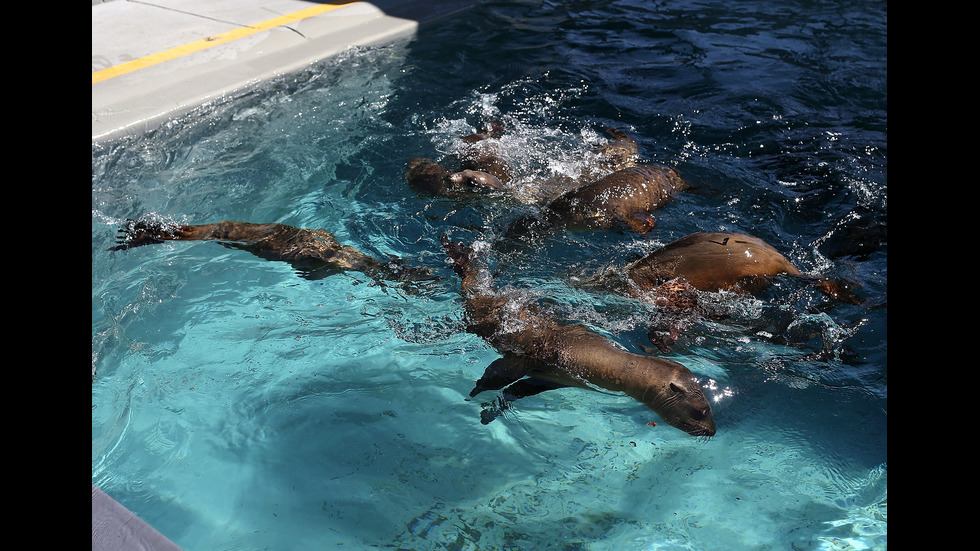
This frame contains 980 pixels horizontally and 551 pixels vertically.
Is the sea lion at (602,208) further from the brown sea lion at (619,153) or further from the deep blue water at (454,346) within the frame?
the brown sea lion at (619,153)

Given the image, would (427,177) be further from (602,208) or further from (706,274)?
(706,274)

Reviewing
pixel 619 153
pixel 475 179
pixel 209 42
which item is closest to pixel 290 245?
pixel 475 179

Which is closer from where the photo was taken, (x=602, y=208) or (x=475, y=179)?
(x=602, y=208)

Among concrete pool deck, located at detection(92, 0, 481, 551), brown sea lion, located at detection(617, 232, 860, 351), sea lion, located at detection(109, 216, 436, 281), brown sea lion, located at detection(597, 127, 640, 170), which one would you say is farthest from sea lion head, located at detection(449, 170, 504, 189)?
concrete pool deck, located at detection(92, 0, 481, 551)

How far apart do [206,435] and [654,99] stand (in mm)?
6428

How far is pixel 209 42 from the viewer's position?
941cm

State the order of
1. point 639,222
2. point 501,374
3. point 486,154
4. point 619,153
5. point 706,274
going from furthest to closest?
point 619,153 → point 486,154 → point 639,222 → point 706,274 → point 501,374

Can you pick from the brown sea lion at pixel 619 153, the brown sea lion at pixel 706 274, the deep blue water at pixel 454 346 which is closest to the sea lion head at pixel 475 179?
the deep blue water at pixel 454 346

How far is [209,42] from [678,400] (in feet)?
27.6

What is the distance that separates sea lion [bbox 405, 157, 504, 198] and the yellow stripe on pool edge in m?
4.22

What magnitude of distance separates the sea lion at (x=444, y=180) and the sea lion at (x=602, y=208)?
459 millimetres

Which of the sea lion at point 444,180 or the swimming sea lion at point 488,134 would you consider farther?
the swimming sea lion at point 488,134

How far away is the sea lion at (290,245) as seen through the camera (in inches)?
206

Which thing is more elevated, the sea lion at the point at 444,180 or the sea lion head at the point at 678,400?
the sea lion at the point at 444,180
